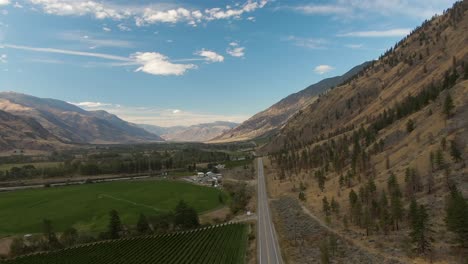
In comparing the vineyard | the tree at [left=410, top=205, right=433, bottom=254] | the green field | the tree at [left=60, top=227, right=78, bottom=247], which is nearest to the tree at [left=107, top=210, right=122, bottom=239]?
the vineyard

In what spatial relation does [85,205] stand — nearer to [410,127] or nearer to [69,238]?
[69,238]

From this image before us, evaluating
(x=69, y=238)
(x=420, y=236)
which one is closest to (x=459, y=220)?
(x=420, y=236)

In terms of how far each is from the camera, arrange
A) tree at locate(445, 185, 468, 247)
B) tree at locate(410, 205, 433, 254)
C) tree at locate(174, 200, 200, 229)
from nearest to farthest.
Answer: tree at locate(445, 185, 468, 247) → tree at locate(410, 205, 433, 254) → tree at locate(174, 200, 200, 229)

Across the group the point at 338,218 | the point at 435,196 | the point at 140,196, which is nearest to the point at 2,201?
the point at 140,196

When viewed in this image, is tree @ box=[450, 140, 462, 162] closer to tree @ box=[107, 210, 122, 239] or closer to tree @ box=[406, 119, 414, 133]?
tree @ box=[406, 119, 414, 133]

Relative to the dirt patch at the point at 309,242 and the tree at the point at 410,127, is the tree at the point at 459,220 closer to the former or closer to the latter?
the dirt patch at the point at 309,242
